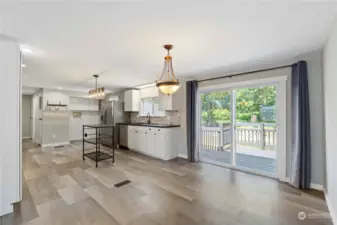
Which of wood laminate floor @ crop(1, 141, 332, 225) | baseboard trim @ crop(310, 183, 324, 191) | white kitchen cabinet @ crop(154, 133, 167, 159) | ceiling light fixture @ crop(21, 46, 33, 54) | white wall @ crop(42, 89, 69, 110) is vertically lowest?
wood laminate floor @ crop(1, 141, 332, 225)

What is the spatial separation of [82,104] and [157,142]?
16.9 ft

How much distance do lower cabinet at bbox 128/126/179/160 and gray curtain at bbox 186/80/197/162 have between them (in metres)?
0.51

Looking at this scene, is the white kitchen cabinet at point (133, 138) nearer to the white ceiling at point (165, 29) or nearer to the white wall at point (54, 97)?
the white ceiling at point (165, 29)

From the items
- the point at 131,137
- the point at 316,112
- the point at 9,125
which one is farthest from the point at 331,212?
the point at 131,137

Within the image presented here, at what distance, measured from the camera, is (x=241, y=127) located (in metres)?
4.20

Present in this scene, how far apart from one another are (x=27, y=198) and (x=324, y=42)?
195 inches

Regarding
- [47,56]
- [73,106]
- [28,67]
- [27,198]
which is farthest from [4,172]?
[73,106]

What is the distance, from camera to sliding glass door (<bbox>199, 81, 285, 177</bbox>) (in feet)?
12.0

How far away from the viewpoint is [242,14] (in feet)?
5.67

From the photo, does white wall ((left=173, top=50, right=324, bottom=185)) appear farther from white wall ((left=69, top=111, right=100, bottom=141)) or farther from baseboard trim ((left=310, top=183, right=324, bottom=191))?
white wall ((left=69, top=111, right=100, bottom=141))

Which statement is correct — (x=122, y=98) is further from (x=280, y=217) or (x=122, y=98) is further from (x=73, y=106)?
(x=280, y=217)

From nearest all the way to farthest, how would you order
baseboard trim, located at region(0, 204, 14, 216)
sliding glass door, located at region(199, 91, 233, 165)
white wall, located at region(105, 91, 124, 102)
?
baseboard trim, located at region(0, 204, 14, 216)
sliding glass door, located at region(199, 91, 233, 165)
white wall, located at region(105, 91, 124, 102)

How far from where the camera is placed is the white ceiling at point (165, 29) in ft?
5.27

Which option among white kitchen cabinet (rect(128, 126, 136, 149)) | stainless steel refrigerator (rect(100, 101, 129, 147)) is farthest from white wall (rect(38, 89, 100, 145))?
white kitchen cabinet (rect(128, 126, 136, 149))
